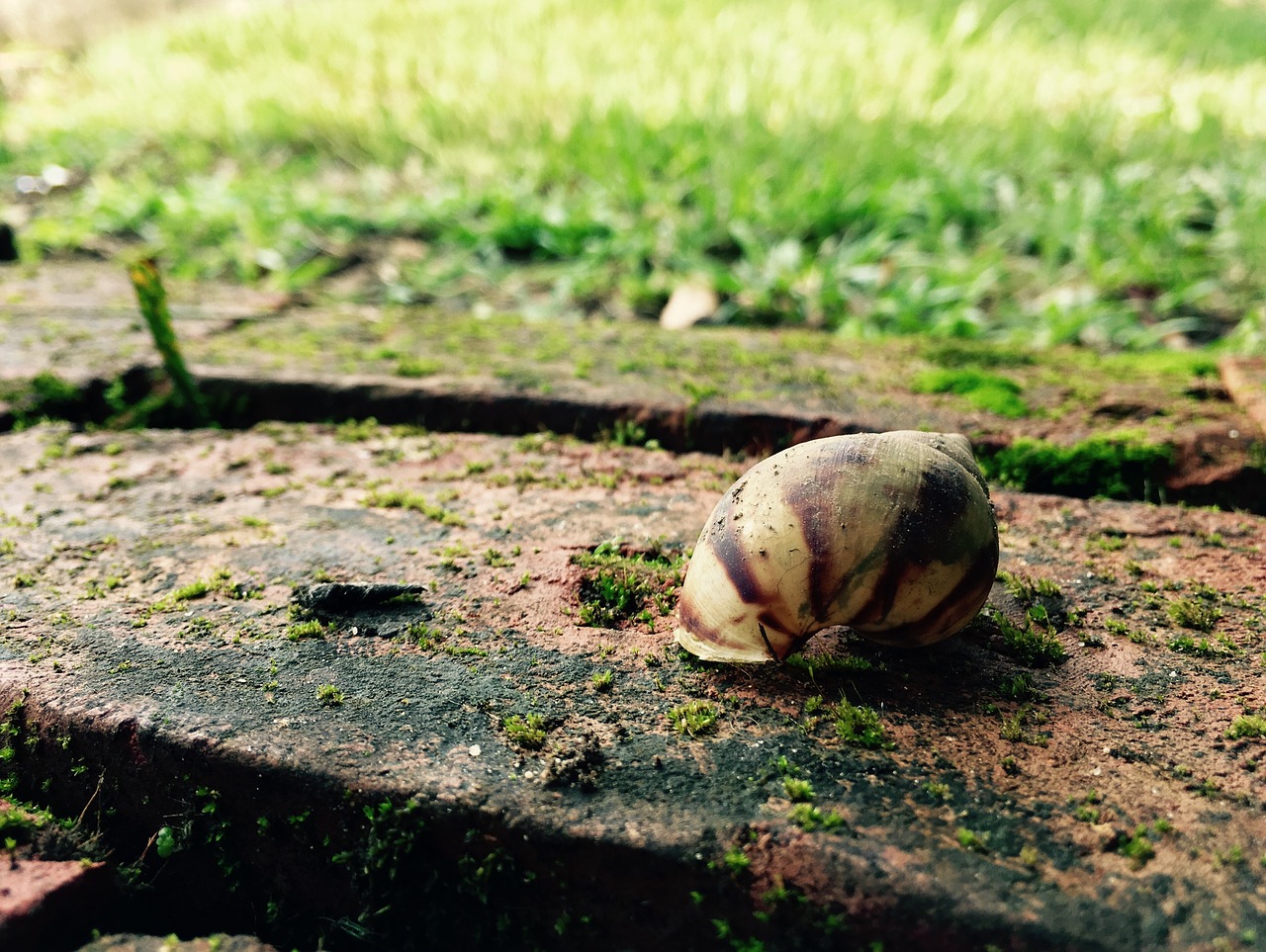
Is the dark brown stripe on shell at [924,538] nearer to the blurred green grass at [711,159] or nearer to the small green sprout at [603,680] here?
the small green sprout at [603,680]

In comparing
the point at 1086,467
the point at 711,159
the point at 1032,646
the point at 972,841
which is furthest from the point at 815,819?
the point at 711,159

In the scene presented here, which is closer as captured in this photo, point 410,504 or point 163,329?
point 410,504

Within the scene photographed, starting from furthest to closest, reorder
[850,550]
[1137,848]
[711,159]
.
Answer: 1. [711,159]
2. [850,550]
3. [1137,848]

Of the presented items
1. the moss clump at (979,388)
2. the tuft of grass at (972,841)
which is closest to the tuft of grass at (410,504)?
the tuft of grass at (972,841)

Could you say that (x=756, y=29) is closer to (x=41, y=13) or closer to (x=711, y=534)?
(x=711, y=534)

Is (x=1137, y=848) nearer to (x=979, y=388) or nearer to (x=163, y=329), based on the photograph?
(x=979, y=388)

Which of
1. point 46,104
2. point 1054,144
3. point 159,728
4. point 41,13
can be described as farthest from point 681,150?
point 41,13
